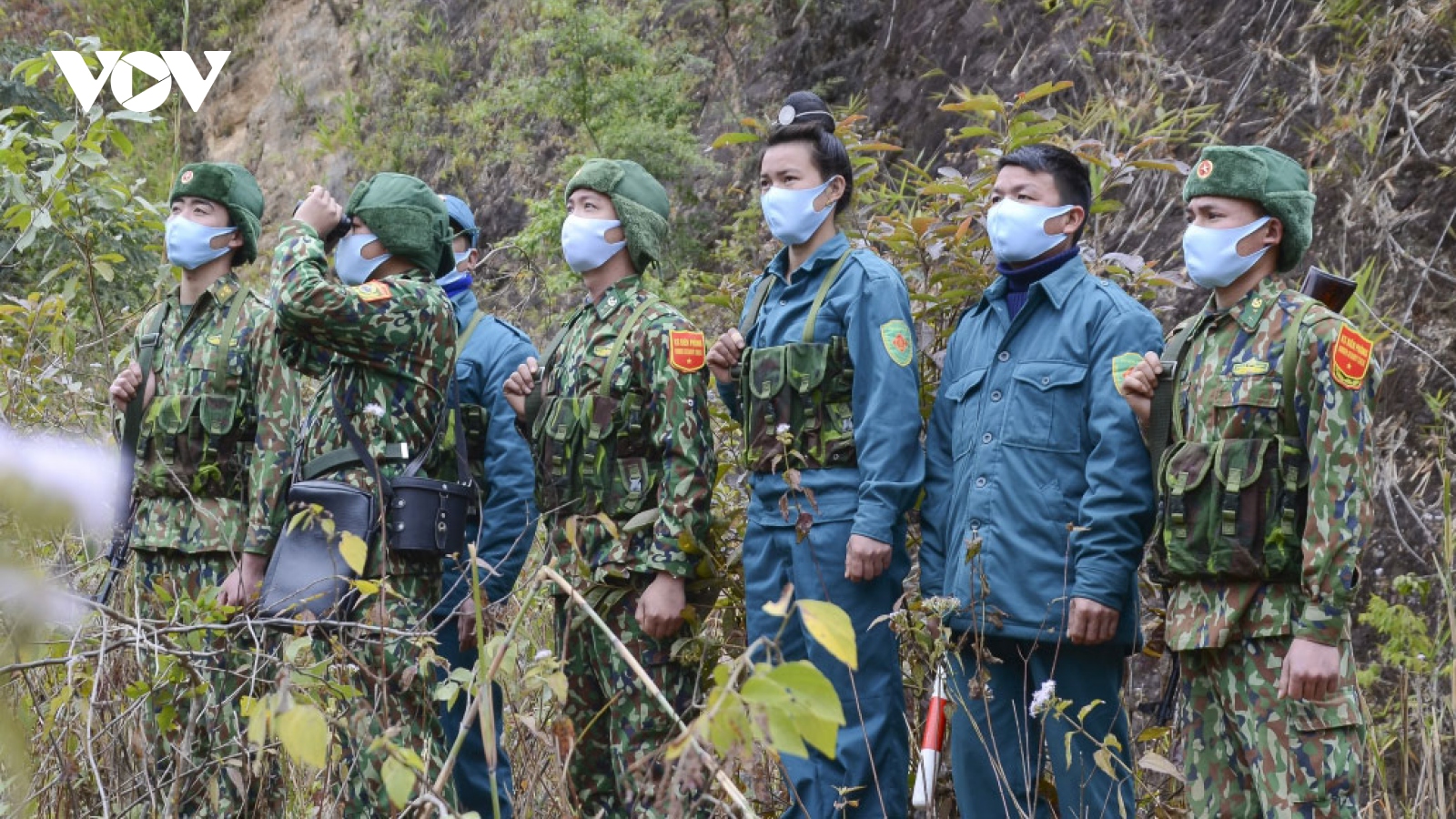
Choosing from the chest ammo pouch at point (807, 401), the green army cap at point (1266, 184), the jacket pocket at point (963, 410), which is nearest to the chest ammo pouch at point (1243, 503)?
the green army cap at point (1266, 184)

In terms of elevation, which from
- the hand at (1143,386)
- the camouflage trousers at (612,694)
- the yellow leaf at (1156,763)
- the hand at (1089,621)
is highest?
the hand at (1143,386)

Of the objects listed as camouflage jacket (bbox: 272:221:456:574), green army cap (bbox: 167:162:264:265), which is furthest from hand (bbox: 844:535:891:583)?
Result: green army cap (bbox: 167:162:264:265)

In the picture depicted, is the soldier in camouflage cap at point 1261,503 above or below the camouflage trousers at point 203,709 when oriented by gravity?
above

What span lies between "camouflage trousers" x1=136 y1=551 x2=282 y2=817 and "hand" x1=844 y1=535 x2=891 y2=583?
1.50 m

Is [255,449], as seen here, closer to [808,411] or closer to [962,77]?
[808,411]

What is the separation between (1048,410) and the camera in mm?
3723

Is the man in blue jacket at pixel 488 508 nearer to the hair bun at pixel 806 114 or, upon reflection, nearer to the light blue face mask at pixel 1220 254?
the hair bun at pixel 806 114

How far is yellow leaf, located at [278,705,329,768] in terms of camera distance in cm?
172

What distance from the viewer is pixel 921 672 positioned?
421 centimetres

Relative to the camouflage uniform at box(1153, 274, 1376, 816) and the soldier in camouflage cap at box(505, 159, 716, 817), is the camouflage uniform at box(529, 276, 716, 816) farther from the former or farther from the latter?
the camouflage uniform at box(1153, 274, 1376, 816)

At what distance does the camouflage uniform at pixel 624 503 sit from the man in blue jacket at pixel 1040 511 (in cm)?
71

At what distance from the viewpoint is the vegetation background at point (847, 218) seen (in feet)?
11.0

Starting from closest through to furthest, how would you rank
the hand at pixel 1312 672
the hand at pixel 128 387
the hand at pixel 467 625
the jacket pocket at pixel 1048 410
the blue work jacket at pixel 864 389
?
the hand at pixel 1312 672 → the jacket pocket at pixel 1048 410 → the blue work jacket at pixel 864 389 → the hand at pixel 467 625 → the hand at pixel 128 387

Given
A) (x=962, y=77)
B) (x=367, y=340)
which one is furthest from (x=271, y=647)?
(x=962, y=77)
